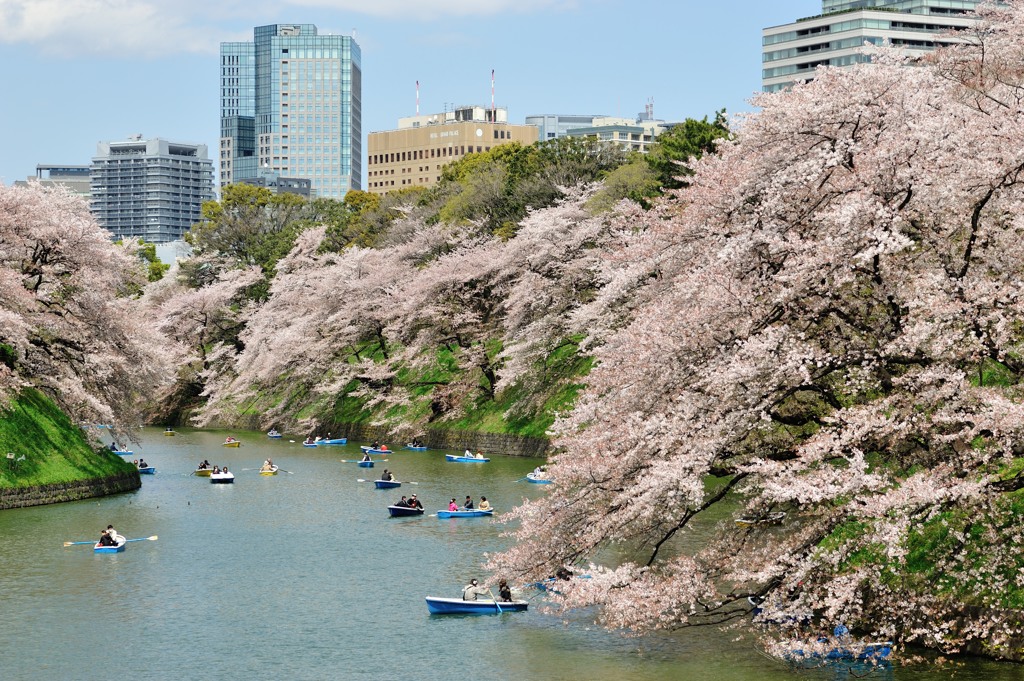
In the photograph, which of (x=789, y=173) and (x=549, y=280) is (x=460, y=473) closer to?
(x=549, y=280)

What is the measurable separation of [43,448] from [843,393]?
116 ft

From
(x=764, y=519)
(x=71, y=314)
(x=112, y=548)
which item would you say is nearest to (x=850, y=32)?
(x=71, y=314)

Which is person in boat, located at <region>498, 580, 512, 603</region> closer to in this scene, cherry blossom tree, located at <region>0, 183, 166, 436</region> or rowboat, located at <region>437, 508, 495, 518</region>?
rowboat, located at <region>437, 508, 495, 518</region>

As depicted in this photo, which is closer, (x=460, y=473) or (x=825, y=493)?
(x=825, y=493)

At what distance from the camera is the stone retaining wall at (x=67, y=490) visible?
46000mm

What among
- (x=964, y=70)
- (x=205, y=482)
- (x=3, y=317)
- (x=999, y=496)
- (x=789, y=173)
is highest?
(x=964, y=70)

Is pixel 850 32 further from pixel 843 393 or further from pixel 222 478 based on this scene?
pixel 843 393

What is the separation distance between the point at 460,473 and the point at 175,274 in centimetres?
5499

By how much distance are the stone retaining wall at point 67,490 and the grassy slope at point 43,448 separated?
23cm

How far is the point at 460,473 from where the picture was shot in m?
58.5

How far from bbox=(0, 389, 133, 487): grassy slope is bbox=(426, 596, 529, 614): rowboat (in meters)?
23.3

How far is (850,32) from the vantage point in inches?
5305

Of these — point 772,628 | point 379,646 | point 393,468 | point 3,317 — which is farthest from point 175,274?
point 772,628

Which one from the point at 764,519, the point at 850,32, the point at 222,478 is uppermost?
the point at 850,32
